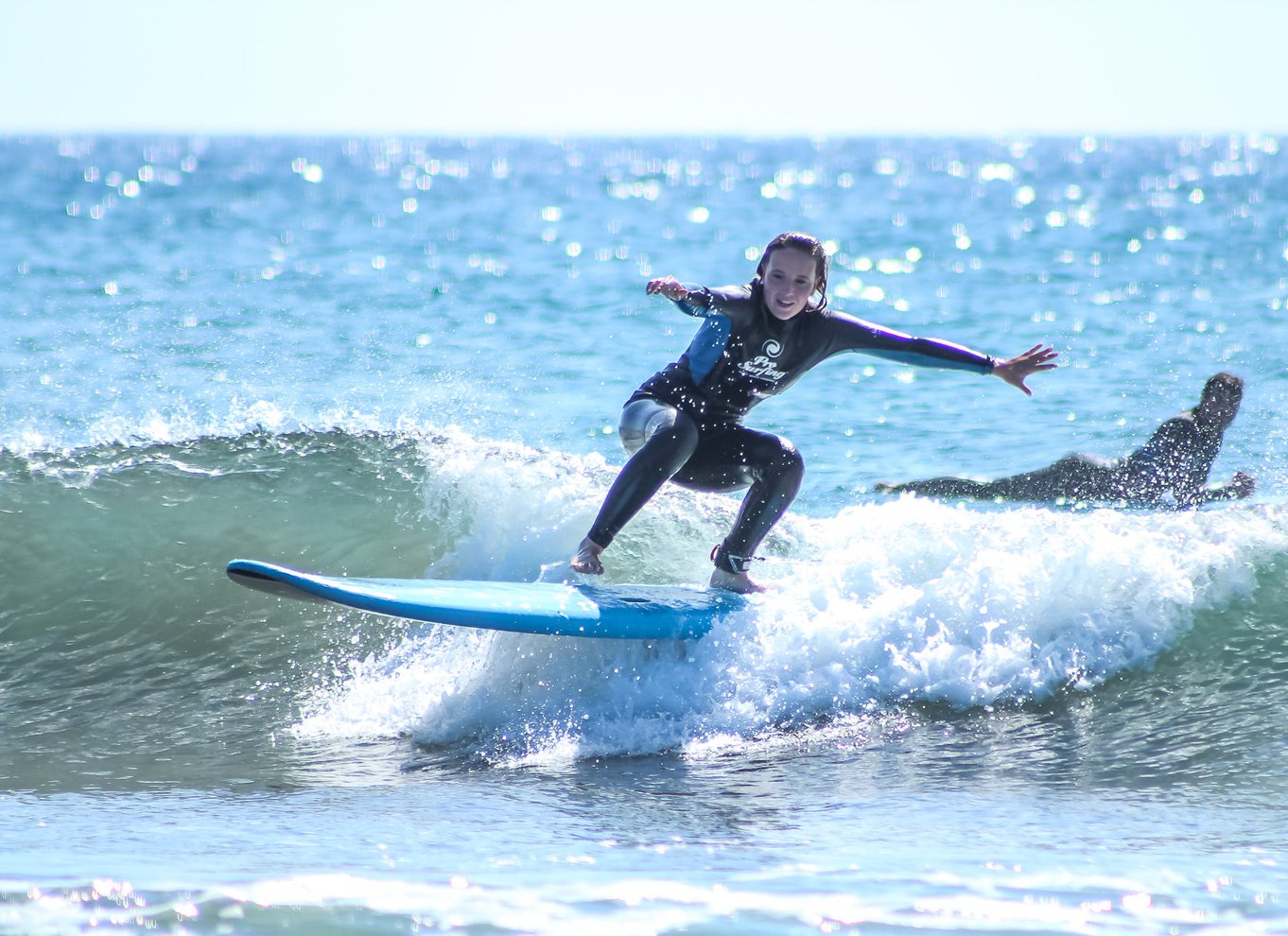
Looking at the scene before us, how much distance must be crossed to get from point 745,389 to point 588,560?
35.3 inches

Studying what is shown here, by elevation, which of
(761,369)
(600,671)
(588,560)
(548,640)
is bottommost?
(600,671)

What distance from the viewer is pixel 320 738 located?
518 cm

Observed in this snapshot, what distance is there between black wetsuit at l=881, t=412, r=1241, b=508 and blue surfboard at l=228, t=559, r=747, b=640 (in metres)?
3.42

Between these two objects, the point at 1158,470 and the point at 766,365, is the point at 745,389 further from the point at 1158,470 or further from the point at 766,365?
the point at 1158,470

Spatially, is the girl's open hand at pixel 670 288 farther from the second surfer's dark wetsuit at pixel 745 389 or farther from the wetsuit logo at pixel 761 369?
the wetsuit logo at pixel 761 369

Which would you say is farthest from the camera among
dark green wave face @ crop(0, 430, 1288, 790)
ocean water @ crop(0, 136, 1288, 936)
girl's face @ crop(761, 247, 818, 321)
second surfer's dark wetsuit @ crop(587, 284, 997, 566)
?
second surfer's dark wetsuit @ crop(587, 284, 997, 566)

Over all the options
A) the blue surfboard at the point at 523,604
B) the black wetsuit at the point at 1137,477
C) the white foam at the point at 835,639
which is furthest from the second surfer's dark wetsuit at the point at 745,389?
the black wetsuit at the point at 1137,477

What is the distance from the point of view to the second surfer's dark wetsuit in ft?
17.7

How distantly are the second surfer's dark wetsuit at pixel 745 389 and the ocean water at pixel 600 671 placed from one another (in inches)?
18.2

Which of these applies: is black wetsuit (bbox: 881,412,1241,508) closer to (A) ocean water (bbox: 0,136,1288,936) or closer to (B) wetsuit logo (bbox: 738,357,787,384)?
(A) ocean water (bbox: 0,136,1288,936)

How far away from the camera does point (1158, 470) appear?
8219 mm

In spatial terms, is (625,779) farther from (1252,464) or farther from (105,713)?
(1252,464)

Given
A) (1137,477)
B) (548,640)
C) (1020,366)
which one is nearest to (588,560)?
(548,640)

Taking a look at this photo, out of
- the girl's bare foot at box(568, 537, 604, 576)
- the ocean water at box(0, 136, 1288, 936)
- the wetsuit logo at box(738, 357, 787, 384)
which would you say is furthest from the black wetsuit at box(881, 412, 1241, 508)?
the girl's bare foot at box(568, 537, 604, 576)
